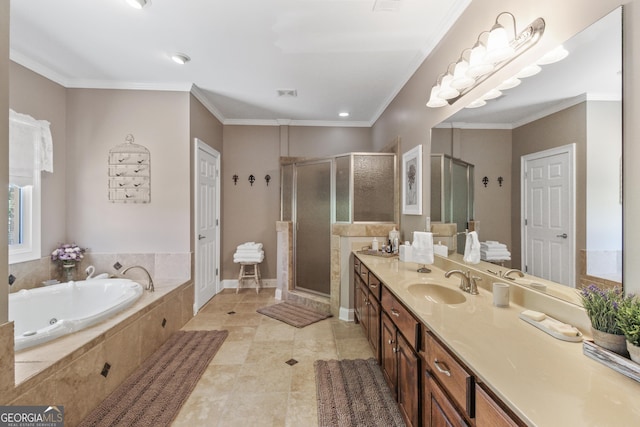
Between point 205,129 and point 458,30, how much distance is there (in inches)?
119

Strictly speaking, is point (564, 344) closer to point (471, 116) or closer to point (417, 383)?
point (417, 383)

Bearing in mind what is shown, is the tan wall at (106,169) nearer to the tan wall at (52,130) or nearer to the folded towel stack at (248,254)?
the tan wall at (52,130)

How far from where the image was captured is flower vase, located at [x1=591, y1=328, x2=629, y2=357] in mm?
822

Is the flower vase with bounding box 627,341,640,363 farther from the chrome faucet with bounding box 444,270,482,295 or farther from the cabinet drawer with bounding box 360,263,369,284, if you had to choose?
the cabinet drawer with bounding box 360,263,369,284

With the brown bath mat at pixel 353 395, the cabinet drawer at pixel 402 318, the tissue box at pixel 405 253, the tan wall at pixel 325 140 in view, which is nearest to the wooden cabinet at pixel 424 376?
the cabinet drawer at pixel 402 318

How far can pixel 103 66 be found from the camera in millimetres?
2709

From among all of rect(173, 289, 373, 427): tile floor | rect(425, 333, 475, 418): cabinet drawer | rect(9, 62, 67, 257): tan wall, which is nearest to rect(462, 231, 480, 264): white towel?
rect(425, 333, 475, 418): cabinet drawer

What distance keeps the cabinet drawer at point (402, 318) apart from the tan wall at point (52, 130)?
335 cm

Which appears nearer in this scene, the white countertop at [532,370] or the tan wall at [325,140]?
the white countertop at [532,370]

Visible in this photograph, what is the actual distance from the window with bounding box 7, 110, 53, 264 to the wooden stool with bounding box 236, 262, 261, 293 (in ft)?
7.09

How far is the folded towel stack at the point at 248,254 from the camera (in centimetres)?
399

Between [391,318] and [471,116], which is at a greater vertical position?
[471,116]

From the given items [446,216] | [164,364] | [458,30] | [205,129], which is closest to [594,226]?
[446,216]

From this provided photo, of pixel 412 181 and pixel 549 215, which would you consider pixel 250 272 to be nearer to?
pixel 412 181
